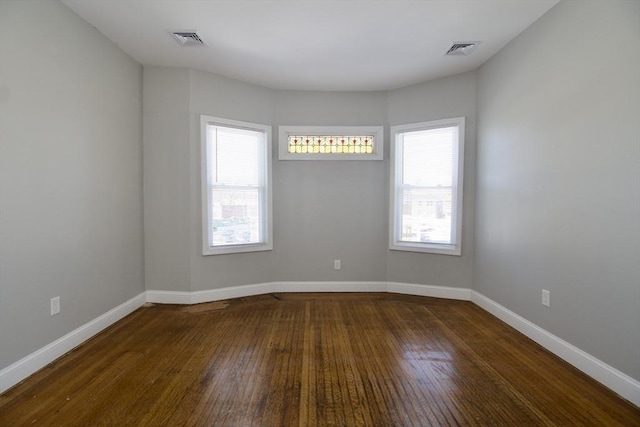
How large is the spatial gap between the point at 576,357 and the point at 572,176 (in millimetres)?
1343

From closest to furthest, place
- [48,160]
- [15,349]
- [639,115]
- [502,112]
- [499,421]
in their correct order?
[499,421], [639,115], [15,349], [48,160], [502,112]

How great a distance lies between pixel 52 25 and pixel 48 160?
104cm

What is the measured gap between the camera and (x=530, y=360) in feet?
7.51

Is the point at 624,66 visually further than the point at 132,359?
No

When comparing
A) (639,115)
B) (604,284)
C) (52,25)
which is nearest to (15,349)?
(52,25)

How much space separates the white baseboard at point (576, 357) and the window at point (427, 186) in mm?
944

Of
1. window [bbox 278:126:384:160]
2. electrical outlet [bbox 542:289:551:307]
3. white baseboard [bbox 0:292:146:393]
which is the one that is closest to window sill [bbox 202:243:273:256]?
white baseboard [bbox 0:292:146:393]

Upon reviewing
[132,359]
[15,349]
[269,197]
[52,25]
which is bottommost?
[132,359]

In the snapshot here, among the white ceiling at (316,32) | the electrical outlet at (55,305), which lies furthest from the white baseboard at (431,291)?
the electrical outlet at (55,305)

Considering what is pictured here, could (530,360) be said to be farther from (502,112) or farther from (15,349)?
(15,349)

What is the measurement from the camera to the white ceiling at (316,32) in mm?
2369

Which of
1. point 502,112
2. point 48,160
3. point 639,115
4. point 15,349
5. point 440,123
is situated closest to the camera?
point 639,115

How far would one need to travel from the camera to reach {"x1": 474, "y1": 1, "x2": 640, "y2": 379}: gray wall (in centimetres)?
188

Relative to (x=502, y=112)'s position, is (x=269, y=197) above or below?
below
